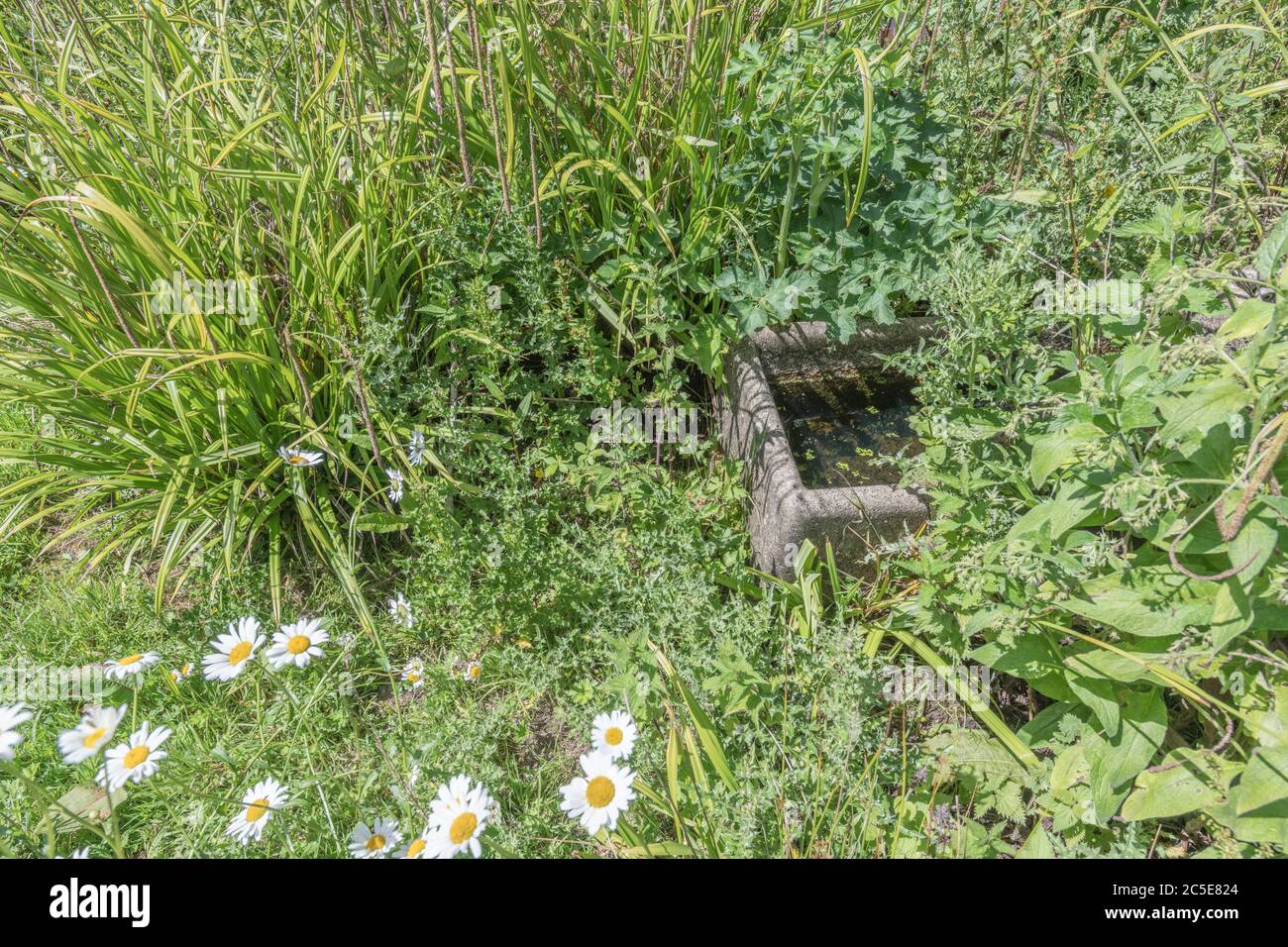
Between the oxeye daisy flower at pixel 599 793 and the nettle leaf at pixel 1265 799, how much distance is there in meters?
0.92

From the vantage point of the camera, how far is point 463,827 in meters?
1.17

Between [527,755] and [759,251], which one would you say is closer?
[527,755]

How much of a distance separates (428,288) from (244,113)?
758 mm

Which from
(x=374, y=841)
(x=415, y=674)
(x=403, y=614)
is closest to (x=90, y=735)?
(x=374, y=841)

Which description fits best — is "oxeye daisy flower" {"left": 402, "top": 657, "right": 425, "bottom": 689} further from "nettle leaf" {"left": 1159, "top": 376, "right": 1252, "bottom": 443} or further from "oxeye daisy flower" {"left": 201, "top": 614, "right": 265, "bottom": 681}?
"nettle leaf" {"left": 1159, "top": 376, "right": 1252, "bottom": 443}

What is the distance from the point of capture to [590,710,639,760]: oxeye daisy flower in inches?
51.0

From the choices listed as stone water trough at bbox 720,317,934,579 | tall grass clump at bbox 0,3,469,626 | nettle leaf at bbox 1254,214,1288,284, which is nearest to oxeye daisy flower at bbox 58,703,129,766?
tall grass clump at bbox 0,3,469,626

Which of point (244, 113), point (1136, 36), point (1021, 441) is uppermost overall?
point (1136, 36)

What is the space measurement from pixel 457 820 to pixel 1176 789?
1.18 m

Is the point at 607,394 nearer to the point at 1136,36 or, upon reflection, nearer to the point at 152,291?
the point at 152,291

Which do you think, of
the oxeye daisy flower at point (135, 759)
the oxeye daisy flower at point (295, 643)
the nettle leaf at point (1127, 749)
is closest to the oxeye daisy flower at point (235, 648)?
the oxeye daisy flower at point (295, 643)

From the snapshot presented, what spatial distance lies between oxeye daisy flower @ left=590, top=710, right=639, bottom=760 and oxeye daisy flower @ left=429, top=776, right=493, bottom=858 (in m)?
0.22
